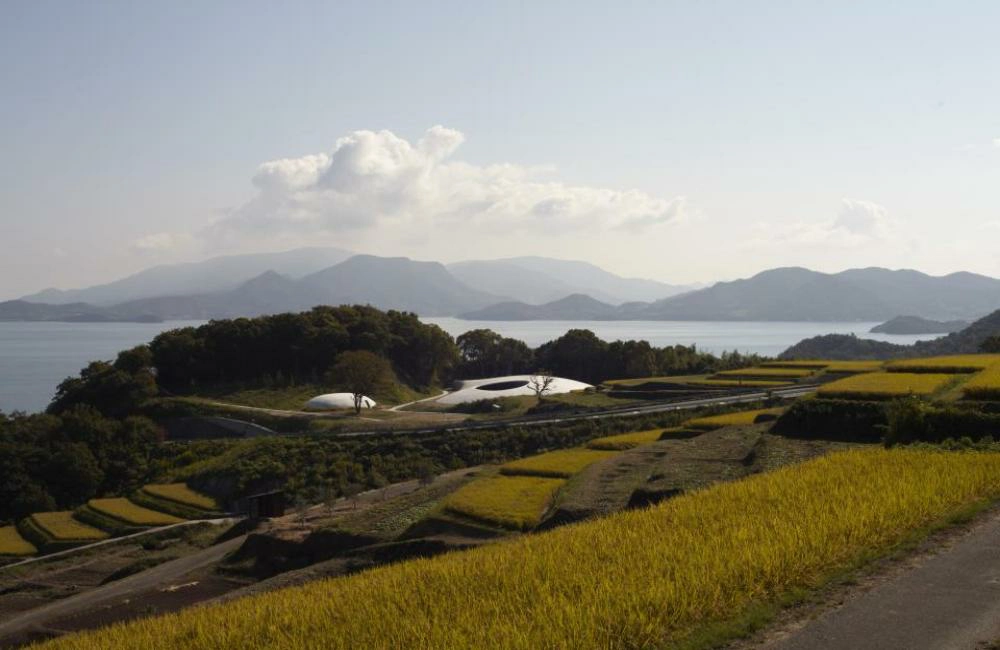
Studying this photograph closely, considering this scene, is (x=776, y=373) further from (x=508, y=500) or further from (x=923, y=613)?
(x=923, y=613)

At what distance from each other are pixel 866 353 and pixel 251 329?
105313mm

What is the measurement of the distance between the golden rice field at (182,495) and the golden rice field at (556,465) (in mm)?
22458

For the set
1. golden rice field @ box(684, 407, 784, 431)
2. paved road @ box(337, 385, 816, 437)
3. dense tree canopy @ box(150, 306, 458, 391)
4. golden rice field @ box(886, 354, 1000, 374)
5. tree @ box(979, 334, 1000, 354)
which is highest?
dense tree canopy @ box(150, 306, 458, 391)

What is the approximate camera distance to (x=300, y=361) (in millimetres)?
90812

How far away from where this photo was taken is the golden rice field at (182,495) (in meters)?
45.7

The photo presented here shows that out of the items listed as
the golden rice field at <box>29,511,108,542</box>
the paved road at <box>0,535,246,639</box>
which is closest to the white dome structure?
the golden rice field at <box>29,511,108,542</box>

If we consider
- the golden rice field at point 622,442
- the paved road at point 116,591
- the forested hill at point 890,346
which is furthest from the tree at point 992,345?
the forested hill at point 890,346

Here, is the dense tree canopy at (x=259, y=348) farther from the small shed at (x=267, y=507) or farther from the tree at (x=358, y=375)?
the small shed at (x=267, y=507)

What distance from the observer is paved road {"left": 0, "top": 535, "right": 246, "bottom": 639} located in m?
23.4

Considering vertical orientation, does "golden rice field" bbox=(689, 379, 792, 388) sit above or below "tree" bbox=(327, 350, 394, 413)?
below

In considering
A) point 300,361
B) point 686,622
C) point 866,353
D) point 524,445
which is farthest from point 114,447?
point 866,353

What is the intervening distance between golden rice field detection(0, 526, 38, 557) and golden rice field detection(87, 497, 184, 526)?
3.72m

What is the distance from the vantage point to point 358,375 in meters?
72.1

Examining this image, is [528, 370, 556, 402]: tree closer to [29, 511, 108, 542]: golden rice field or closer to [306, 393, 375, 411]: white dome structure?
[306, 393, 375, 411]: white dome structure
